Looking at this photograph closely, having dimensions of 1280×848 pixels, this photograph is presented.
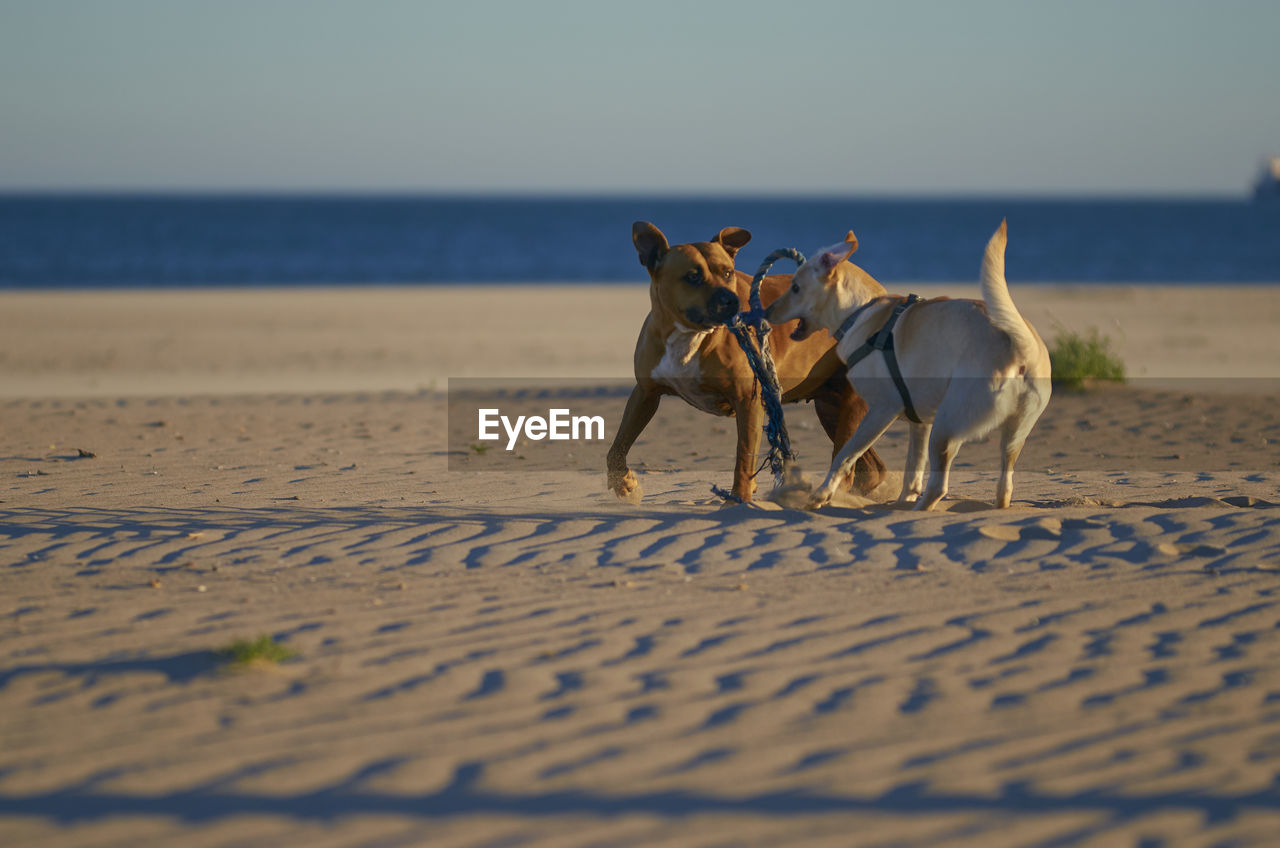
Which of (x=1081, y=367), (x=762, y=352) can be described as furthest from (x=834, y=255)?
(x=1081, y=367)

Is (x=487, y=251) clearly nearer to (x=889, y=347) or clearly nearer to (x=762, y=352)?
(x=762, y=352)

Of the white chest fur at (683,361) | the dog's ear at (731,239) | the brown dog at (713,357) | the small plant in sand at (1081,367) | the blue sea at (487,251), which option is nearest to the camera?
the brown dog at (713,357)

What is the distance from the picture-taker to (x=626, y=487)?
6906mm

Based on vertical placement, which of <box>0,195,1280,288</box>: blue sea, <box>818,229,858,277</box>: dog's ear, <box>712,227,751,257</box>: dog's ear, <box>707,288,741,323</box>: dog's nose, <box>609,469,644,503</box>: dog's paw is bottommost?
<box>609,469,644,503</box>: dog's paw

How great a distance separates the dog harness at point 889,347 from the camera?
6.06 m

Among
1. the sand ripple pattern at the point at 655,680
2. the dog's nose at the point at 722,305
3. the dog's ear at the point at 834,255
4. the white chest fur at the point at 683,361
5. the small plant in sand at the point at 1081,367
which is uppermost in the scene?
the dog's ear at the point at 834,255

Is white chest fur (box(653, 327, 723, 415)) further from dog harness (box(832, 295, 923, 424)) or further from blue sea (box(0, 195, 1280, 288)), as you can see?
blue sea (box(0, 195, 1280, 288))

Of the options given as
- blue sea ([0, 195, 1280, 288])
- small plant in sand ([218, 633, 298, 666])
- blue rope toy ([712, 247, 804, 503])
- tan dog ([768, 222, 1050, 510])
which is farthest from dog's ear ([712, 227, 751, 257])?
blue sea ([0, 195, 1280, 288])

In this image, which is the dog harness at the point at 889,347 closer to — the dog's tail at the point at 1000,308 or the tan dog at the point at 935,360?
the tan dog at the point at 935,360

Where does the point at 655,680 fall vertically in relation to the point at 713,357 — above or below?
below

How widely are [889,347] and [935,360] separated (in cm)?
26

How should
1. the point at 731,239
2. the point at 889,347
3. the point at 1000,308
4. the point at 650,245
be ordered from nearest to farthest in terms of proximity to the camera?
the point at 1000,308 < the point at 889,347 < the point at 650,245 < the point at 731,239

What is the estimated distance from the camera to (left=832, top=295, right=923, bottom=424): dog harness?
19.9ft

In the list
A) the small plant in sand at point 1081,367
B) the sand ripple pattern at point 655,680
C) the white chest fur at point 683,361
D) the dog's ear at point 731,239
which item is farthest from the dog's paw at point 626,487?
the small plant in sand at point 1081,367
